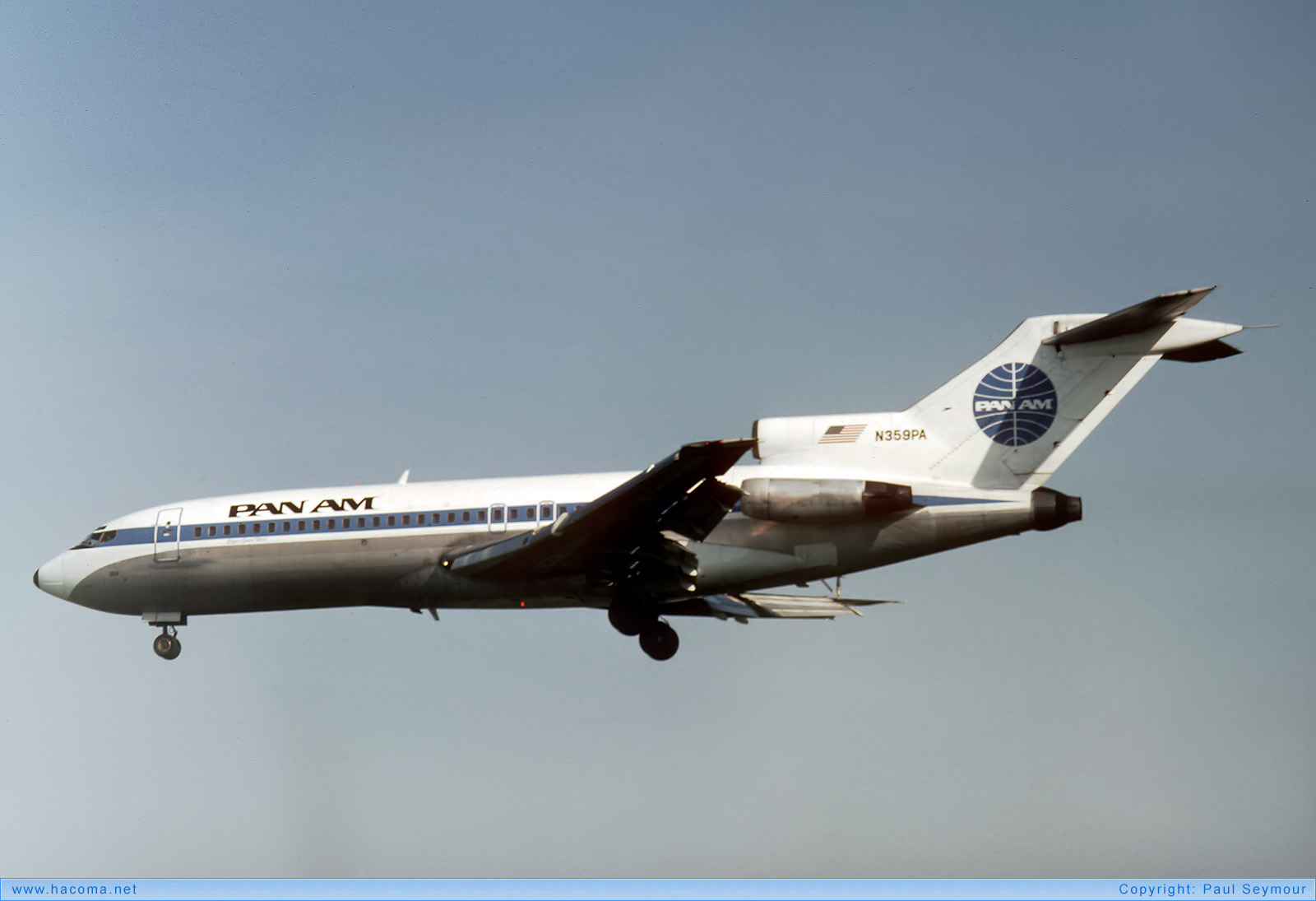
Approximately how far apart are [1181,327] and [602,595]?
Answer: 1078 cm

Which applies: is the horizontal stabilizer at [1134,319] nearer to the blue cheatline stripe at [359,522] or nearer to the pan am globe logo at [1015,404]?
the pan am globe logo at [1015,404]

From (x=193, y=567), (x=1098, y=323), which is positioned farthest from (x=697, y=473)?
(x=193, y=567)

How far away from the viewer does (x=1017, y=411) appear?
889 inches

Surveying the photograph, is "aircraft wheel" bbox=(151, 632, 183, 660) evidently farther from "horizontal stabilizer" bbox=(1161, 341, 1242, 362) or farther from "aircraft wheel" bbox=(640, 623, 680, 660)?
"horizontal stabilizer" bbox=(1161, 341, 1242, 362)

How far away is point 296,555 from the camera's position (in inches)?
973

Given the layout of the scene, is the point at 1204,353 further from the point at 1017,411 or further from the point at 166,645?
the point at 166,645

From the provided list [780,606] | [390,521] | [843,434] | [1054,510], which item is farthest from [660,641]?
[1054,510]

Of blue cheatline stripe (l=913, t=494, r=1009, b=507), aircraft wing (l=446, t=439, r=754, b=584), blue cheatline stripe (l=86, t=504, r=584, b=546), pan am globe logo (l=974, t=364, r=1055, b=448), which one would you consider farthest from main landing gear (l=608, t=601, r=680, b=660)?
pan am globe logo (l=974, t=364, r=1055, b=448)

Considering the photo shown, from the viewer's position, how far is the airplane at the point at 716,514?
70.8 ft

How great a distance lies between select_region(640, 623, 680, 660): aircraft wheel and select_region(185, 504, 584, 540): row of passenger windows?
2796mm

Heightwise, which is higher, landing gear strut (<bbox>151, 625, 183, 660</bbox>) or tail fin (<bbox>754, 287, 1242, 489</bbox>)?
tail fin (<bbox>754, 287, 1242, 489</bbox>)

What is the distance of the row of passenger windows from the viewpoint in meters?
23.6

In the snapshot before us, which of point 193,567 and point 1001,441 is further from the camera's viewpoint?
point 193,567

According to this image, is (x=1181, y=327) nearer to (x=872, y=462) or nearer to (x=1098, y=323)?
(x=1098, y=323)
